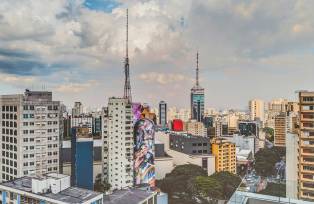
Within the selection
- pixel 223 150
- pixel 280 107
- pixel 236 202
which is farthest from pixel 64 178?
pixel 280 107

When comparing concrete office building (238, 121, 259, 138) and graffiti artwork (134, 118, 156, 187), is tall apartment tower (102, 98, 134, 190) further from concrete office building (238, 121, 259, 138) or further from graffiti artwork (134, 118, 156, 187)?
concrete office building (238, 121, 259, 138)

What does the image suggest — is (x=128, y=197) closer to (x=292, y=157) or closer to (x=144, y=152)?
(x=292, y=157)

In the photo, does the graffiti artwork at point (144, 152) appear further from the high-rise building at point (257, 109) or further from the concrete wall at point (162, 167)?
the high-rise building at point (257, 109)

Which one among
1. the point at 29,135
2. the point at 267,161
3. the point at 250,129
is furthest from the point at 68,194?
the point at 250,129

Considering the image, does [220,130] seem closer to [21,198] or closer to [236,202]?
[21,198]

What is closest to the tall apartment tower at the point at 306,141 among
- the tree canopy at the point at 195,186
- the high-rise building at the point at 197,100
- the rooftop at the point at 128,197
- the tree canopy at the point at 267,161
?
the tree canopy at the point at 195,186

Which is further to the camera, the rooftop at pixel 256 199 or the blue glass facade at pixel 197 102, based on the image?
the blue glass facade at pixel 197 102

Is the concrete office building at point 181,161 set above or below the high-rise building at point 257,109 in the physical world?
below
